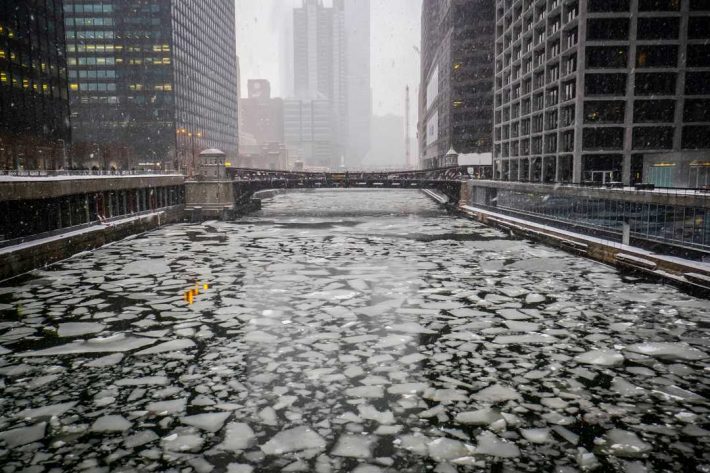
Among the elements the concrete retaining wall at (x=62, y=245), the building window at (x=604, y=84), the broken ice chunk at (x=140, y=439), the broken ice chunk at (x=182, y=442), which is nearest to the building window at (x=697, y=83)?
the building window at (x=604, y=84)

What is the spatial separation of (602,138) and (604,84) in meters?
5.38

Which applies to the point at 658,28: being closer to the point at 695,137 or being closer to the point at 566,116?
the point at 695,137

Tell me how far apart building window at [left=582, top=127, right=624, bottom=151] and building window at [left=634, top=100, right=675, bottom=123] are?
6.96 feet

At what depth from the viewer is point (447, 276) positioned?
21047 mm

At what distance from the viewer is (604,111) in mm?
54656

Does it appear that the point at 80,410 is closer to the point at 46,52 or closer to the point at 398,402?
the point at 398,402

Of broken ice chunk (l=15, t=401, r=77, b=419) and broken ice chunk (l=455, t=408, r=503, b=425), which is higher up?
broken ice chunk (l=455, t=408, r=503, b=425)

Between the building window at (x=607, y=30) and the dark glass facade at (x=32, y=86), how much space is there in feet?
204

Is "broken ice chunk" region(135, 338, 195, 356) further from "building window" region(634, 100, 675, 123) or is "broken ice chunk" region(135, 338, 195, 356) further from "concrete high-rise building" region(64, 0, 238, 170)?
"concrete high-rise building" region(64, 0, 238, 170)

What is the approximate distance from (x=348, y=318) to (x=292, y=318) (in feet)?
4.99

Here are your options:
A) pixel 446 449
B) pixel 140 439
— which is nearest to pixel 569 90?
pixel 446 449

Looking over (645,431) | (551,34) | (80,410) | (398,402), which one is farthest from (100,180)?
(551,34)

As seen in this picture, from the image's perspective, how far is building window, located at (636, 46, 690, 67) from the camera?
5244 cm

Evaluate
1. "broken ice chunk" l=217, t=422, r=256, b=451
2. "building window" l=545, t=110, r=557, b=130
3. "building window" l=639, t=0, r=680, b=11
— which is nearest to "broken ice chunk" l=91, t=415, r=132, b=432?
"broken ice chunk" l=217, t=422, r=256, b=451
